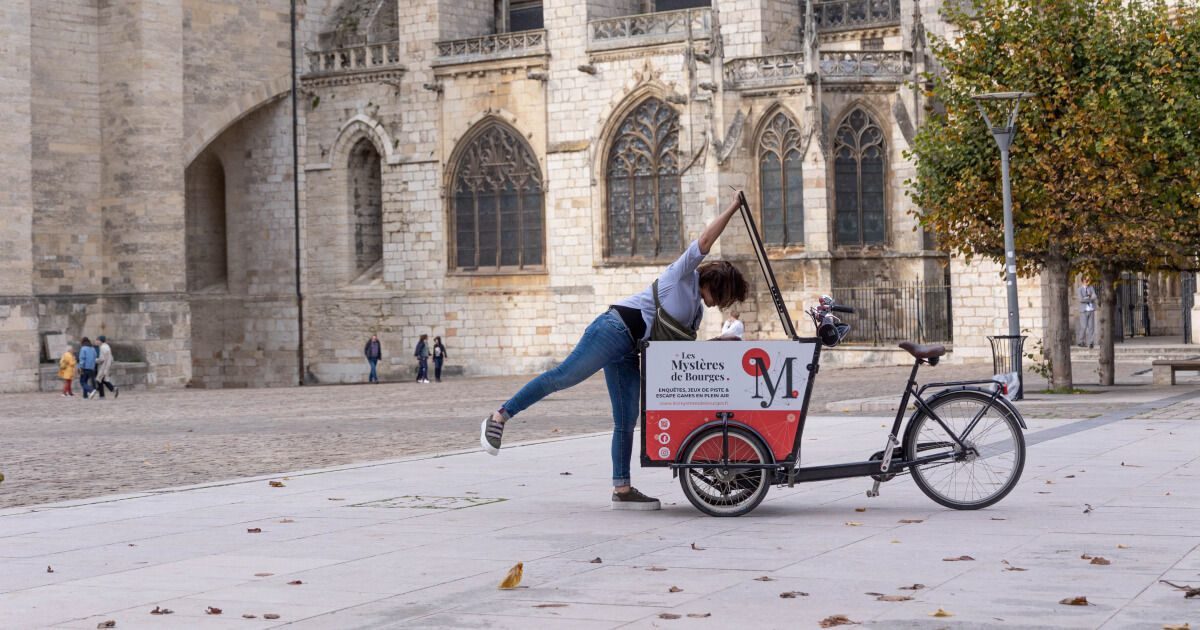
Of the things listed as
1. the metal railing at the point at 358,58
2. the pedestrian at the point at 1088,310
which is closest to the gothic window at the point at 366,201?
the metal railing at the point at 358,58

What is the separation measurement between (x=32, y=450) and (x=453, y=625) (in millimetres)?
11333

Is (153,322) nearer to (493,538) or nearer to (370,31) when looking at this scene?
(370,31)

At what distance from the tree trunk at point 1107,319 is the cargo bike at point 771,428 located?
43.0 feet

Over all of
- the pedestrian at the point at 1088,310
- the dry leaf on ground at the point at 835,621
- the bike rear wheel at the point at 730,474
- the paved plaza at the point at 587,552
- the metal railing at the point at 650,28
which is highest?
the metal railing at the point at 650,28

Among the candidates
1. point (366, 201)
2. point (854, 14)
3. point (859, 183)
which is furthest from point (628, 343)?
point (366, 201)

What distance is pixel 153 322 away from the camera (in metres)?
34.4

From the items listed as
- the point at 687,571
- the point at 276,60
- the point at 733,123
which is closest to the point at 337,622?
the point at 687,571

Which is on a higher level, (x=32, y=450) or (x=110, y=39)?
(x=110, y=39)

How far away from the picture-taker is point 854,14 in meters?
34.1

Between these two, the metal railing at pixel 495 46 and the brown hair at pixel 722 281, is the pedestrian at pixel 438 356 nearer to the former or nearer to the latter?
the metal railing at pixel 495 46

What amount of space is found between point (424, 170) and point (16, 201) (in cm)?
970

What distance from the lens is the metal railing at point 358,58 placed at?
121 feet

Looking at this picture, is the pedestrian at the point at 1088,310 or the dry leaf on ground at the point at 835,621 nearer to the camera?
the dry leaf on ground at the point at 835,621

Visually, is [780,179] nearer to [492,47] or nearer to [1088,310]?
[1088,310]
